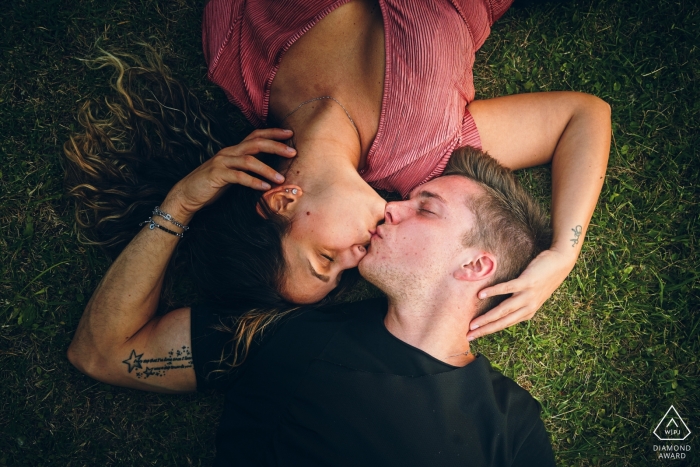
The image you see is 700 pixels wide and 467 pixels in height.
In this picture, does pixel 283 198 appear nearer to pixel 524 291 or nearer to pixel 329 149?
pixel 329 149

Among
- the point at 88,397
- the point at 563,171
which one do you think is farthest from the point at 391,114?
the point at 88,397

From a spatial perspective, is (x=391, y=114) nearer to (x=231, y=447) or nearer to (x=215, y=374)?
(x=215, y=374)

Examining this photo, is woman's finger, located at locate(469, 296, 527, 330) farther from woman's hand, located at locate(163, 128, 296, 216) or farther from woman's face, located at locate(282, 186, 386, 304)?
woman's hand, located at locate(163, 128, 296, 216)

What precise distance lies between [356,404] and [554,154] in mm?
2173

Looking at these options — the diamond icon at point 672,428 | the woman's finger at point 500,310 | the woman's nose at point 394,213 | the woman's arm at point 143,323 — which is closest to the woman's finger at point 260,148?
the woman's arm at point 143,323

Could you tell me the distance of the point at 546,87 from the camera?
365cm

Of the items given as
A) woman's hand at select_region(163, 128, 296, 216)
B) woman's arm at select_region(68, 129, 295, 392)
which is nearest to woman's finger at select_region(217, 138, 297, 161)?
woman's hand at select_region(163, 128, 296, 216)

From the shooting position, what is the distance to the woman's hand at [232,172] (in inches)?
110

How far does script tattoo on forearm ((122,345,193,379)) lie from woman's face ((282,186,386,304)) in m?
0.84

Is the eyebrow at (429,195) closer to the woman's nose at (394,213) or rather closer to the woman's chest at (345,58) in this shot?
the woman's nose at (394,213)

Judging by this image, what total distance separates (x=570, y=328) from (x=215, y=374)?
8.87ft

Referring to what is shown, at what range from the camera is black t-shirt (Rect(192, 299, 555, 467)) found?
270 cm

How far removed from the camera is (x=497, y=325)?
9.61ft

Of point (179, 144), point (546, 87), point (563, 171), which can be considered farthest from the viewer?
point (546, 87)
